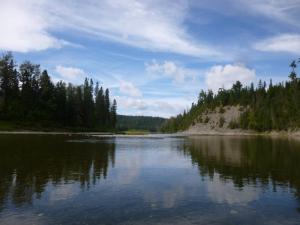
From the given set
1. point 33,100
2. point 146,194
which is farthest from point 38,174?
point 33,100

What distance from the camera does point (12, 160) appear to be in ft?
143

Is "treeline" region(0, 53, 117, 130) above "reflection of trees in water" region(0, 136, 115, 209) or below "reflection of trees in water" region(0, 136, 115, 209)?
above

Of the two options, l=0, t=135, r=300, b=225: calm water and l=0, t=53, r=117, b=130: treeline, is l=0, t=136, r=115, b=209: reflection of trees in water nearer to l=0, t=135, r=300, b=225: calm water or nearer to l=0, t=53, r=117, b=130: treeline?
l=0, t=135, r=300, b=225: calm water

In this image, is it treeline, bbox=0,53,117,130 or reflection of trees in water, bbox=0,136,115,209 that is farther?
treeline, bbox=0,53,117,130

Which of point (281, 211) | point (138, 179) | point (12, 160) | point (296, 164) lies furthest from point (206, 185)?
point (12, 160)

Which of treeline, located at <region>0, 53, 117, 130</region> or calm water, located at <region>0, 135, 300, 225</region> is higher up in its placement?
treeline, located at <region>0, 53, 117, 130</region>

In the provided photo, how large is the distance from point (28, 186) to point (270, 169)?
2521cm

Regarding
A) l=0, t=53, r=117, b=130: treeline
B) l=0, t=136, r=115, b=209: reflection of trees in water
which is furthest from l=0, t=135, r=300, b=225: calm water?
l=0, t=53, r=117, b=130: treeline

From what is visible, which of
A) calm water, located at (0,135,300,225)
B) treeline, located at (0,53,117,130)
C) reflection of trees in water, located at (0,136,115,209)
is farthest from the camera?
treeline, located at (0,53,117,130)

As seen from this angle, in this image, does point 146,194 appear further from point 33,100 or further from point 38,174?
point 33,100

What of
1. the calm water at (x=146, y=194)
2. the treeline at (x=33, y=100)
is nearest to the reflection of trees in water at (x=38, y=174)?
the calm water at (x=146, y=194)

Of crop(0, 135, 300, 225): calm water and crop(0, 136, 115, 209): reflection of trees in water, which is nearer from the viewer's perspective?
crop(0, 135, 300, 225): calm water

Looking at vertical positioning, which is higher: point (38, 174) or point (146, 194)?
point (38, 174)

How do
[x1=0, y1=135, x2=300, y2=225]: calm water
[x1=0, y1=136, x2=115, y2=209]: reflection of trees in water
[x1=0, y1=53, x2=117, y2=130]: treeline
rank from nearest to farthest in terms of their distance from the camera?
[x1=0, y1=135, x2=300, y2=225]: calm water
[x1=0, y1=136, x2=115, y2=209]: reflection of trees in water
[x1=0, y1=53, x2=117, y2=130]: treeline
